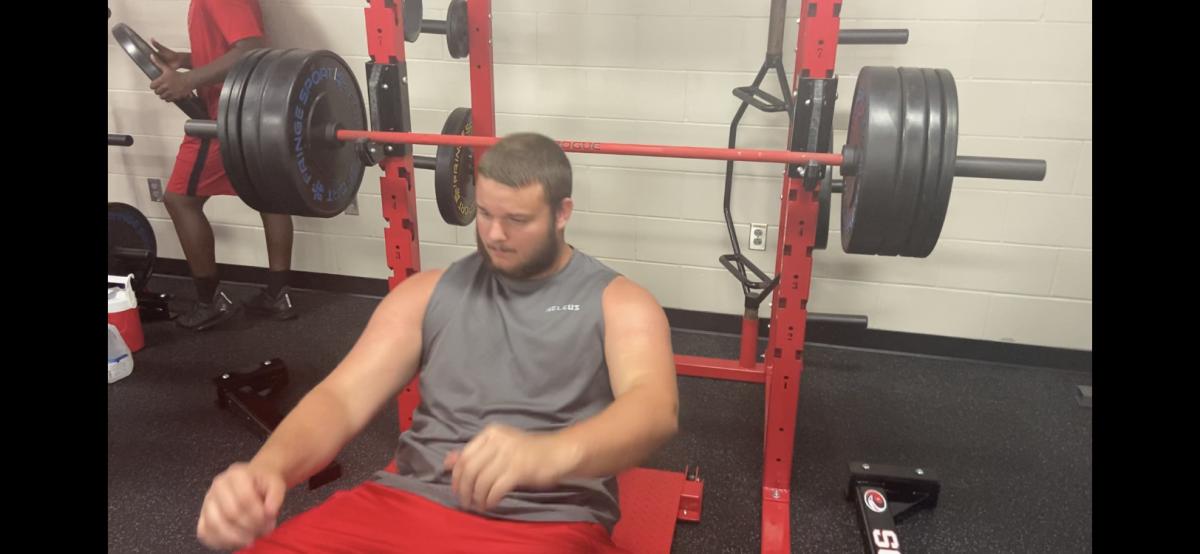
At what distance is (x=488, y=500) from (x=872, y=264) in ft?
7.51

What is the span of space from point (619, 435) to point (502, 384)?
30 cm

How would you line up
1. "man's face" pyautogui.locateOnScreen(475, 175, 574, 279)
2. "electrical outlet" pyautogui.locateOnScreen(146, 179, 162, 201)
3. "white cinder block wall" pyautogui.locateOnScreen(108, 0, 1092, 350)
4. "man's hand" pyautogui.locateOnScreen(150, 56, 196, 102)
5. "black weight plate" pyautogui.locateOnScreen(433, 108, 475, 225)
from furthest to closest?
1. "electrical outlet" pyautogui.locateOnScreen(146, 179, 162, 201)
2. "man's hand" pyautogui.locateOnScreen(150, 56, 196, 102)
3. "white cinder block wall" pyautogui.locateOnScreen(108, 0, 1092, 350)
4. "black weight plate" pyautogui.locateOnScreen(433, 108, 475, 225)
5. "man's face" pyautogui.locateOnScreen(475, 175, 574, 279)

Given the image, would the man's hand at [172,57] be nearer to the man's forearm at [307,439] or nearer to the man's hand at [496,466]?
the man's forearm at [307,439]

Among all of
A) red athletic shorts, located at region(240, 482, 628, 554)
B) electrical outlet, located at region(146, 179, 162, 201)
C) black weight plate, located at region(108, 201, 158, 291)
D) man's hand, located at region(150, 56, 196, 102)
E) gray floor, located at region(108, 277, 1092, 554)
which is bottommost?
gray floor, located at region(108, 277, 1092, 554)

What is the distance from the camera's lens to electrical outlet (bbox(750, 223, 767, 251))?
2900mm

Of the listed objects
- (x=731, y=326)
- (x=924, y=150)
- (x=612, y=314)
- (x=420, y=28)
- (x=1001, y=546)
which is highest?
(x=420, y=28)

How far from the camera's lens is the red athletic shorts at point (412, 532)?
120cm

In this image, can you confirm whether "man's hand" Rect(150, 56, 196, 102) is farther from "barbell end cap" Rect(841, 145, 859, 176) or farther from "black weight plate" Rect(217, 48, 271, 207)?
"barbell end cap" Rect(841, 145, 859, 176)

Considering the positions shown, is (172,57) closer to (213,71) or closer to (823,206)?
(213,71)

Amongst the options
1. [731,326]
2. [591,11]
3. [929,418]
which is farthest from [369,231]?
[929,418]

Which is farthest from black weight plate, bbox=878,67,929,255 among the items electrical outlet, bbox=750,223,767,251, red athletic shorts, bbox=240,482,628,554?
electrical outlet, bbox=750,223,767,251

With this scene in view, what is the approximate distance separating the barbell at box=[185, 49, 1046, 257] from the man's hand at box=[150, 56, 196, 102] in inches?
46.3

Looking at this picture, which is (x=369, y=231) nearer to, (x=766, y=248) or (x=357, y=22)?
(x=357, y=22)

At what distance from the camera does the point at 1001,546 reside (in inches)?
76.8
